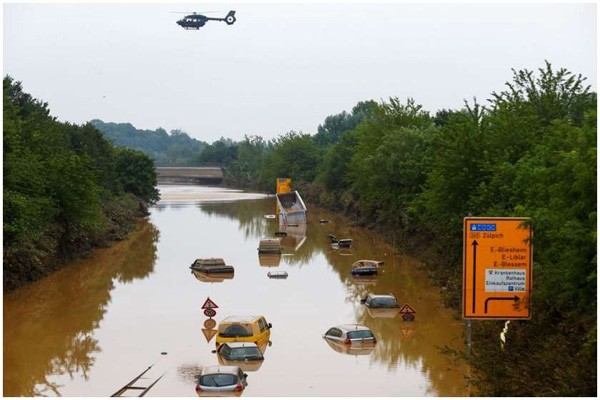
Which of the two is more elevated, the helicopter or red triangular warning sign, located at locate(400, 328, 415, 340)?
the helicopter

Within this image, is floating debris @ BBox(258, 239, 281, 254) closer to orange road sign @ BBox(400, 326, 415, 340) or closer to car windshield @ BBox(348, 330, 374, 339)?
orange road sign @ BBox(400, 326, 415, 340)

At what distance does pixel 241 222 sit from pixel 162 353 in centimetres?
5966

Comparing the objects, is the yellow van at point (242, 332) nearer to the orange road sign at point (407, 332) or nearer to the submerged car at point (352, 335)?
the submerged car at point (352, 335)

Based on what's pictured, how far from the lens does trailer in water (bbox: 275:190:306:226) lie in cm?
8712

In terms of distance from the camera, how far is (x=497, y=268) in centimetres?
2080

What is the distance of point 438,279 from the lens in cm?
4369

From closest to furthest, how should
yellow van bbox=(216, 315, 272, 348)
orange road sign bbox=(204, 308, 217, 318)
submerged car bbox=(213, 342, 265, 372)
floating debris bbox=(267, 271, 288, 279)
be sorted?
submerged car bbox=(213, 342, 265, 372), yellow van bbox=(216, 315, 272, 348), orange road sign bbox=(204, 308, 217, 318), floating debris bbox=(267, 271, 288, 279)

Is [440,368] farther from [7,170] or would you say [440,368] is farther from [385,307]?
[7,170]

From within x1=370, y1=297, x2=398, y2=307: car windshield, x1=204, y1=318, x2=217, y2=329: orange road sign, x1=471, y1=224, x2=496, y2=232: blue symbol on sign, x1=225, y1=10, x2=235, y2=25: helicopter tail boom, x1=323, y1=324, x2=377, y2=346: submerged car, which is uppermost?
x1=225, y1=10, x2=235, y2=25: helicopter tail boom

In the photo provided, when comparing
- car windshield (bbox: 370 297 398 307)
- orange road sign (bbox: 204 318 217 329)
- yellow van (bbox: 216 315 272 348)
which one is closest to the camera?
yellow van (bbox: 216 315 272 348)

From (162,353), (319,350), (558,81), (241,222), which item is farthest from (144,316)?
(241,222)

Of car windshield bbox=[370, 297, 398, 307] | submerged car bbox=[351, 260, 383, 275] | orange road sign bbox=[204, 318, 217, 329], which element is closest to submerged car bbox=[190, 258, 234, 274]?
submerged car bbox=[351, 260, 383, 275]

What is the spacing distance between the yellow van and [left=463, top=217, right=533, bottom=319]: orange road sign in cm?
1128

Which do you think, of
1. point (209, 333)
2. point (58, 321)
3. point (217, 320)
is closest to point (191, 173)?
point (58, 321)
